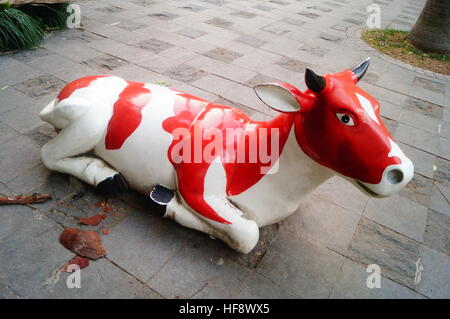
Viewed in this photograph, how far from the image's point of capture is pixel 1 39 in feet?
15.5

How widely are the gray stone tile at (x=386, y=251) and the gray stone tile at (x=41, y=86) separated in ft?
12.3

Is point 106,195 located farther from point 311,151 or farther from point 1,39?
point 1,39

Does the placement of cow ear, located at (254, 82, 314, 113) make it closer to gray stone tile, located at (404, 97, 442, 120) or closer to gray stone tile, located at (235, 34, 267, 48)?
gray stone tile, located at (404, 97, 442, 120)

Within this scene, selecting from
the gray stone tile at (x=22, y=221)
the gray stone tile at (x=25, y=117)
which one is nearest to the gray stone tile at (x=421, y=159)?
the gray stone tile at (x=22, y=221)

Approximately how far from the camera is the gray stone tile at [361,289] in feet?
7.58

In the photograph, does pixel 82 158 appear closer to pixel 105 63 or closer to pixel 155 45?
pixel 105 63

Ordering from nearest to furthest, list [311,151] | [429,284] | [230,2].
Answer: [311,151], [429,284], [230,2]

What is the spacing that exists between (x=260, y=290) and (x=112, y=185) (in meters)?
1.34

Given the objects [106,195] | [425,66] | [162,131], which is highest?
[162,131]

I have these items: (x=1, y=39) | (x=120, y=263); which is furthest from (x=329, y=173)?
(x=1, y=39)

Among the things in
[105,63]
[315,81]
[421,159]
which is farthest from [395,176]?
[105,63]

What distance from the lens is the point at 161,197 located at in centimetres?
235

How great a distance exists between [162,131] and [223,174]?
0.54 metres

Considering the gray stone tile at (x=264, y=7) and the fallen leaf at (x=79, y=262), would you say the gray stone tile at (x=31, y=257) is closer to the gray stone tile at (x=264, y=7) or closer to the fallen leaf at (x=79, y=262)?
the fallen leaf at (x=79, y=262)
